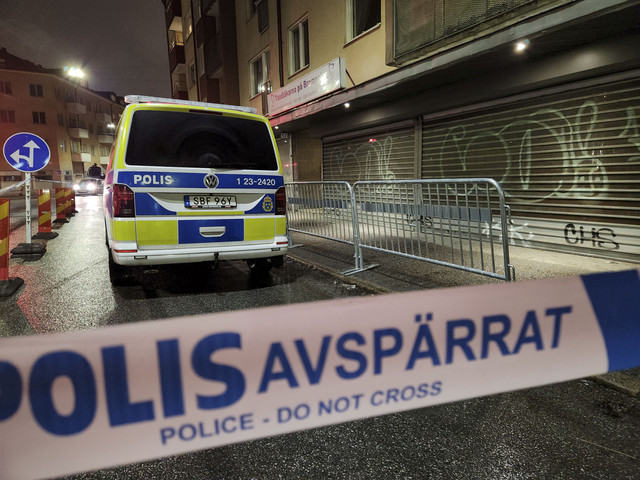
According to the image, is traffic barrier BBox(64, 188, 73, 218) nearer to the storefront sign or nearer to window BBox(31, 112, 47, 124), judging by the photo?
the storefront sign

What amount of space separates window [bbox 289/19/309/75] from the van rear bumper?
10667mm

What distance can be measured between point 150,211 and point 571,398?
411 cm

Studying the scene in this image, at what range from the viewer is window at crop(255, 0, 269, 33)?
51.8 feet

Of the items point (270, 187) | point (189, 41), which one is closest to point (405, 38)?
point (270, 187)

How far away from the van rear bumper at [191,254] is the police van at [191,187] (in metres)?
0.01

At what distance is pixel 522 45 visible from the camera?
5.80 metres

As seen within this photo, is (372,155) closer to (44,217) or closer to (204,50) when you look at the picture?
(44,217)

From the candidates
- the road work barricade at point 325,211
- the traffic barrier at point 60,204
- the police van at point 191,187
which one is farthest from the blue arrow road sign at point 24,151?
the traffic barrier at point 60,204

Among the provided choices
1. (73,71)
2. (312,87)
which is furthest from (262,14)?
(73,71)

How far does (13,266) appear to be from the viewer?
6430 millimetres

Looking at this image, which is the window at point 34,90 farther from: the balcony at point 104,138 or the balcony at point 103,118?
the balcony at point 104,138

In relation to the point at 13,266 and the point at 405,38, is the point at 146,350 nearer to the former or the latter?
the point at 13,266

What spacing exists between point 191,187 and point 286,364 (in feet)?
10.7

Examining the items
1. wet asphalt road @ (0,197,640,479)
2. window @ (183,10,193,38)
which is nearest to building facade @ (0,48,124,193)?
window @ (183,10,193,38)
